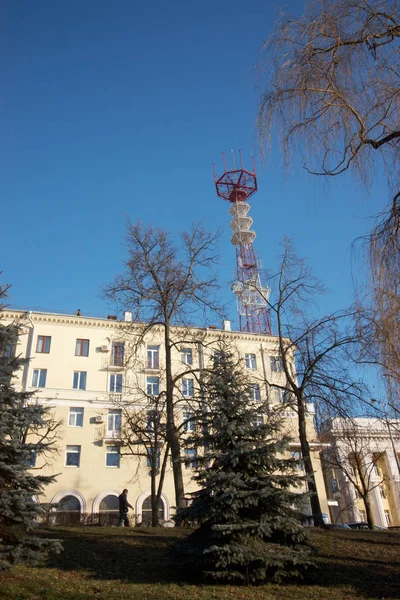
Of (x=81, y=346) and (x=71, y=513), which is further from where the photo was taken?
(x=81, y=346)

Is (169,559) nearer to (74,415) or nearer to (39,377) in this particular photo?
(74,415)

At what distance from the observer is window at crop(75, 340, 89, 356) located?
34.7 meters

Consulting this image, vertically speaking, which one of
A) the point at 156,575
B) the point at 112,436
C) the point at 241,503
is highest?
the point at 112,436

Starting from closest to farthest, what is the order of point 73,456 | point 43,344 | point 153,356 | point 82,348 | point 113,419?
point 73,456 < point 113,419 < point 43,344 < point 82,348 < point 153,356

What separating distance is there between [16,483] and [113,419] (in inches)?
997

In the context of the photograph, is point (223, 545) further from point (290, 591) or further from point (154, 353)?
point (154, 353)

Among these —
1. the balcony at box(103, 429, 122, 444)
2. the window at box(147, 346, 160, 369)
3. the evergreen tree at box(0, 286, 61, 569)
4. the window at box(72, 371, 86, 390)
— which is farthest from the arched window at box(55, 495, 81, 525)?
the evergreen tree at box(0, 286, 61, 569)

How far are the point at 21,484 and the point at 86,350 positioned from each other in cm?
2669

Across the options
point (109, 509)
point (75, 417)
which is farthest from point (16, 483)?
point (75, 417)

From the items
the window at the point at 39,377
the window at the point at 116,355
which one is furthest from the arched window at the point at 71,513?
the window at the point at 116,355

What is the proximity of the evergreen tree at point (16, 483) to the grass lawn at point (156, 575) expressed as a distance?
0.42 metres

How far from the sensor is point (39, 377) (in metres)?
33.1

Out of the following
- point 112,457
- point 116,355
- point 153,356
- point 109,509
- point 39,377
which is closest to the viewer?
point 109,509

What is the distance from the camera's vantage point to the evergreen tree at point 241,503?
27.4ft
